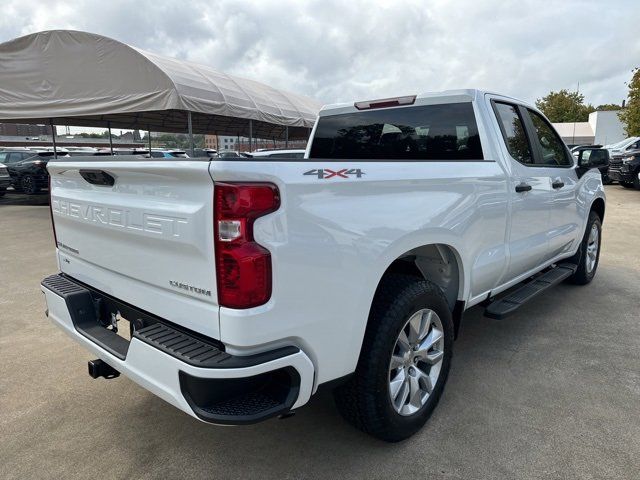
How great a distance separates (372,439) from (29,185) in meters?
17.2

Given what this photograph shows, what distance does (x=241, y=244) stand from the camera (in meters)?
1.73

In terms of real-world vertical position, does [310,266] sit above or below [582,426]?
above

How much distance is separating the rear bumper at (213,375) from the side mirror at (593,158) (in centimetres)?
390

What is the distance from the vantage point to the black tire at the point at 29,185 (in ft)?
52.2

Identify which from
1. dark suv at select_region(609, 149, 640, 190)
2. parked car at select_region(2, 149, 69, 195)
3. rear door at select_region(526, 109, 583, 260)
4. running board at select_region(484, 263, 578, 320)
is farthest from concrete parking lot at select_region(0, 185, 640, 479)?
dark suv at select_region(609, 149, 640, 190)

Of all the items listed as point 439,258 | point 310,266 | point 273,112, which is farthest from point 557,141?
point 273,112

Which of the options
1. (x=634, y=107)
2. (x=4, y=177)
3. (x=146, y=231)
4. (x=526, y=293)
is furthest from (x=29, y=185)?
(x=634, y=107)

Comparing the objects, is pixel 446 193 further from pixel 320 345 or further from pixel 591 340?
pixel 591 340

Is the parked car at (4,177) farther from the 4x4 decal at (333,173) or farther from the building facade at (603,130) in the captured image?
the building facade at (603,130)

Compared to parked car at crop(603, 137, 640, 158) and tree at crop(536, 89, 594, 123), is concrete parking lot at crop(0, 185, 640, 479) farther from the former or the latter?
tree at crop(536, 89, 594, 123)

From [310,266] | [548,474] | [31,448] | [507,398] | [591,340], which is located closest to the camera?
[310,266]

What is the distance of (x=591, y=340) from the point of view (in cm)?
385

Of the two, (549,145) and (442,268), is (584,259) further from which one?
(442,268)

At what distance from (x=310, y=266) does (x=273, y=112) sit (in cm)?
1356
